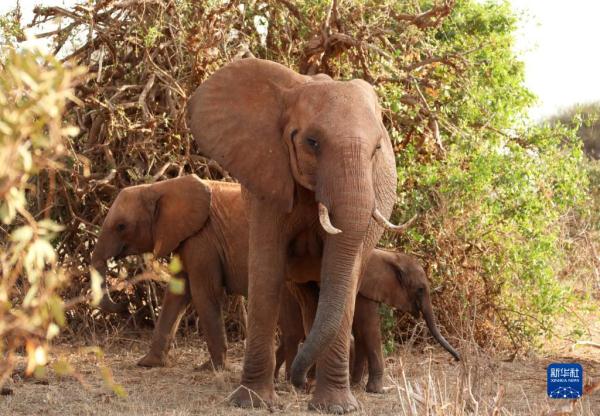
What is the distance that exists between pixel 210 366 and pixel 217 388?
3.14ft

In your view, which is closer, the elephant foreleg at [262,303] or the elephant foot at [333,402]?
the elephant foot at [333,402]

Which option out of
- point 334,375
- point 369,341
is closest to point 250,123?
point 334,375

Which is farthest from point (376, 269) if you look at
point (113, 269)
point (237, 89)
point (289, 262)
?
point (113, 269)

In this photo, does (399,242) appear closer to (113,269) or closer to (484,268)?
(484,268)

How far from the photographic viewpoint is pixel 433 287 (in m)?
9.09

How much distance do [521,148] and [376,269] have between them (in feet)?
8.75

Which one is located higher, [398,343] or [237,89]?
[237,89]

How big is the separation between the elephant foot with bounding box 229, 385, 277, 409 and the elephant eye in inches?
59.9

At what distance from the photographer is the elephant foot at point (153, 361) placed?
828cm

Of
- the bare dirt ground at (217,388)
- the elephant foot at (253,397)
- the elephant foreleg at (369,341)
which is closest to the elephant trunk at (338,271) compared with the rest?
the bare dirt ground at (217,388)

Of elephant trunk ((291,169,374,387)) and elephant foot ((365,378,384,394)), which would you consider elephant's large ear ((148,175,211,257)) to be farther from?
elephant trunk ((291,169,374,387))

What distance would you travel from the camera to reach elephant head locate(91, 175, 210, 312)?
826cm

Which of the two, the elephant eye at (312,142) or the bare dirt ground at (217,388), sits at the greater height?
the elephant eye at (312,142)

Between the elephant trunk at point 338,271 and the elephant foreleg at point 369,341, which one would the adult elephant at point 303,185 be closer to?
the elephant trunk at point 338,271
